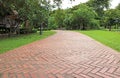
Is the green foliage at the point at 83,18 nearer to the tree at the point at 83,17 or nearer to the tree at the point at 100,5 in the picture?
the tree at the point at 83,17

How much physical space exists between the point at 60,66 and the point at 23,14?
1171 centimetres

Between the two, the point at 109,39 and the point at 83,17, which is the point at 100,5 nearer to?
the point at 83,17

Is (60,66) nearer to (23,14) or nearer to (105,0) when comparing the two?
(23,14)

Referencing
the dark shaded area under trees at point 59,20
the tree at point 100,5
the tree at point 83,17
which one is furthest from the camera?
the tree at point 100,5

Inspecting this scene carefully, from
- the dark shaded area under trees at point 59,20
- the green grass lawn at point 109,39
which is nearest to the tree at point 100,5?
the dark shaded area under trees at point 59,20

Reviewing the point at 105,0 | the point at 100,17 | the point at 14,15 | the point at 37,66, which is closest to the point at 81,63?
the point at 37,66

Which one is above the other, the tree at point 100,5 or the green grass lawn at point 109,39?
the tree at point 100,5

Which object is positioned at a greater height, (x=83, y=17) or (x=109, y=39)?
(x=83, y=17)

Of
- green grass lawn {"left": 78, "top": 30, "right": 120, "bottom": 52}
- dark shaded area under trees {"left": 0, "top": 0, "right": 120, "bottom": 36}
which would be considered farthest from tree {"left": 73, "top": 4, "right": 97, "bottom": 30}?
green grass lawn {"left": 78, "top": 30, "right": 120, "bottom": 52}

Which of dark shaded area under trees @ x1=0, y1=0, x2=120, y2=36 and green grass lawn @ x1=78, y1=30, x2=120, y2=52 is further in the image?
dark shaded area under trees @ x1=0, y1=0, x2=120, y2=36

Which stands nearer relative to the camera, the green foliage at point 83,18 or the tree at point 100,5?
the green foliage at point 83,18

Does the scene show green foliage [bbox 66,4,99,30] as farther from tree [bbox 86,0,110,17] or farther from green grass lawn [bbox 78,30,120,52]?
green grass lawn [bbox 78,30,120,52]

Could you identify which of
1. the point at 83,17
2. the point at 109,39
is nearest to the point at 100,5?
the point at 83,17

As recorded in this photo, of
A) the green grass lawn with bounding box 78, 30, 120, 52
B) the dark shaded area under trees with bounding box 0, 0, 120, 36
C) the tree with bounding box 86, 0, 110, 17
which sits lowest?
the green grass lawn with bounding box 78, 30, 120, 52
